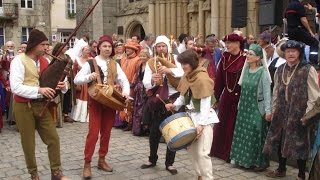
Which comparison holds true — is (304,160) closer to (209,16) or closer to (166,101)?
(166,101)

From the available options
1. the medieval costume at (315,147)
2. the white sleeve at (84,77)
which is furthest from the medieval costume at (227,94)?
the white sleeve at (84,77)

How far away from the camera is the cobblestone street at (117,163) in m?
5.61

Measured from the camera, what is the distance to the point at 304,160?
5148 mm

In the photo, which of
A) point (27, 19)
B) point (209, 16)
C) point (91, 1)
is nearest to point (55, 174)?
point (209, 16)

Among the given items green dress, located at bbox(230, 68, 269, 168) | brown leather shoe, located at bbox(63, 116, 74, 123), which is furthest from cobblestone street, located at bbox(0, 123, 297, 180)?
brown leather shoe, located at bbox(63, 116, 74, 123)

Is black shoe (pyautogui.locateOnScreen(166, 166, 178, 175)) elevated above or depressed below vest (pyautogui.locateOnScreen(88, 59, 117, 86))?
below

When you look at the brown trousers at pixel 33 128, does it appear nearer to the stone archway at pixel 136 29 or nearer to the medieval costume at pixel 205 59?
the medieval costume at pixel 205 59

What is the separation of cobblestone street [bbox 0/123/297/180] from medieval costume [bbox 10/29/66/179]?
662mm

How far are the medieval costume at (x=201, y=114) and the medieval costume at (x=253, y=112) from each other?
3.68ft

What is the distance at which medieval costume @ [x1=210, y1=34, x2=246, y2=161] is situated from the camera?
6.05 m

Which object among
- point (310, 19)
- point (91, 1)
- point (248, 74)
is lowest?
point (248, 74)

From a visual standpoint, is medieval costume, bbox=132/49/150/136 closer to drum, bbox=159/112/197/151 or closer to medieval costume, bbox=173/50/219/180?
medieval costume, bbox=173/50/219/180

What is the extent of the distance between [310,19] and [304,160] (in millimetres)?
5426

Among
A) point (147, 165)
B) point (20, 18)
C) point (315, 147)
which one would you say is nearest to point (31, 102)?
point (147, 165)
